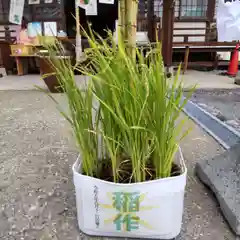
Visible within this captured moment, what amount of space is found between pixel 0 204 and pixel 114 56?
716 millimetres

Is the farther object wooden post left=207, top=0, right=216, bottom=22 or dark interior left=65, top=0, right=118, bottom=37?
dark interior left=65, top=0, right=118, bottom=37

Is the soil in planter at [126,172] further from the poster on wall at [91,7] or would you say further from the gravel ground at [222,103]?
the poster on wall at [91,7]

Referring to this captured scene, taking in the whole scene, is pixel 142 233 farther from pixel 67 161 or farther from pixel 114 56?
pixel 67 161

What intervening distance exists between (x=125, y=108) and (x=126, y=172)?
10.0 inches

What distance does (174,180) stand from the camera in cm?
73

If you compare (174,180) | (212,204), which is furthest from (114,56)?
(212,204)

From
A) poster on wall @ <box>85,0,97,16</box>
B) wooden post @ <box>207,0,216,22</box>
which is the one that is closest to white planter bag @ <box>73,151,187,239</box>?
poster on wall @ <box>85,0,97,16</box>

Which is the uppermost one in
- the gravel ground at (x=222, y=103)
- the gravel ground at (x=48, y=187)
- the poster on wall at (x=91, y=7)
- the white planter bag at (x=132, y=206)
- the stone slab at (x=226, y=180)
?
the poster on wall at (x=91, y=7)

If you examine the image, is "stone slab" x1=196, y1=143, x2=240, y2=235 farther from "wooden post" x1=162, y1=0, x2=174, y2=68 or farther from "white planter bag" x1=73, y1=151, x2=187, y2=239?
"wooden post" x1=162, y1=0, x2=174, y2=68

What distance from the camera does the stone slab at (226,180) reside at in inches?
34.7

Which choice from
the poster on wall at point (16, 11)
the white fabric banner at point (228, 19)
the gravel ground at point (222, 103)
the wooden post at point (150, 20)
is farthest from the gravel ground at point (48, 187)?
the poster on wall at point (16, 11)

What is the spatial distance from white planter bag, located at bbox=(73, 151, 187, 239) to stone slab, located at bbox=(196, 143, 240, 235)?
0.20 meters

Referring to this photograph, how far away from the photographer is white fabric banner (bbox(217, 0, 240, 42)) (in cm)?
412

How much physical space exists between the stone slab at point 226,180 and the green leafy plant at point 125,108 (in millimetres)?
241
